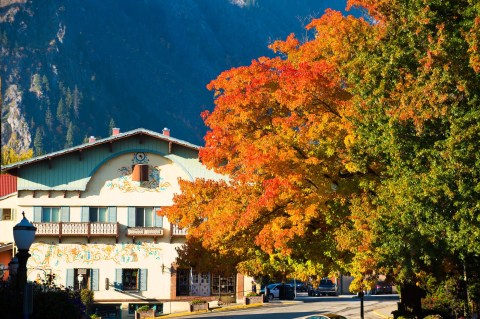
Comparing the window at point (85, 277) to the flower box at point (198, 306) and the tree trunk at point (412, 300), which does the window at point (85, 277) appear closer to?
the flower box at point (198, 306)

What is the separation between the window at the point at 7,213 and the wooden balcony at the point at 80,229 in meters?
6.21

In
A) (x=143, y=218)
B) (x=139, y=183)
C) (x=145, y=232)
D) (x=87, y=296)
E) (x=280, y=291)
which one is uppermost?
(x=139, y=183)

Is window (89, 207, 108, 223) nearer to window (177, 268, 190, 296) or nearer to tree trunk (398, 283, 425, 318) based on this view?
window (177, 268, 190, 296)

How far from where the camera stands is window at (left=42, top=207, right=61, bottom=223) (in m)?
57.1

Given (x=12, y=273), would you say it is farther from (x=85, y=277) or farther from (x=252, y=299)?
(x=252, y=299)

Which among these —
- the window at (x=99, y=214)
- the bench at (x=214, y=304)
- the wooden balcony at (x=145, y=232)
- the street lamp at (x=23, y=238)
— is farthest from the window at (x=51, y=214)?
the street lamp at (x=23, y=238)

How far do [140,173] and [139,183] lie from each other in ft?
2.50

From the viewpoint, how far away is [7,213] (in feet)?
203

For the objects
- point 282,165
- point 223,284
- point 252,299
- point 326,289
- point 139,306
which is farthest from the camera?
point 326,289

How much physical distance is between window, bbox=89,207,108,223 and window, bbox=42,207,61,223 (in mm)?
2298

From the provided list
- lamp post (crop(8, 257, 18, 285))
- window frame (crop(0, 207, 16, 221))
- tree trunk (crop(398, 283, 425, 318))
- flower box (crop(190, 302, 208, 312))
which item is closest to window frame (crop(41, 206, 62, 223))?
window frame (crop(0, 207, 16, 221))

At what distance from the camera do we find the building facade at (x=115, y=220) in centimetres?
5672

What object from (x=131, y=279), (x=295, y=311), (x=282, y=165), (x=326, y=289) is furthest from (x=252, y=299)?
(x=282, y=165)

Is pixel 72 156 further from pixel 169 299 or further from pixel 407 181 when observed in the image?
pixel 407 181
